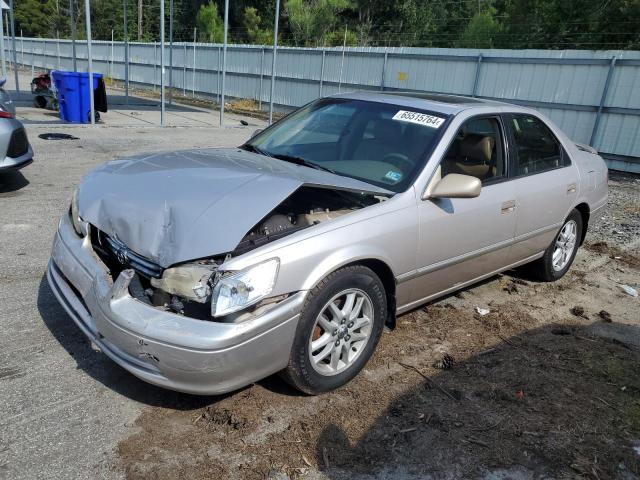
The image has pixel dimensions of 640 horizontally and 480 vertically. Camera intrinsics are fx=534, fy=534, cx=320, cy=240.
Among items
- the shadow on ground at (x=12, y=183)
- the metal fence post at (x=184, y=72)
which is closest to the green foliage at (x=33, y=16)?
the metal fence post at (x=184, y=72)

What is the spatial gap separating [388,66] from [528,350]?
14934 mm

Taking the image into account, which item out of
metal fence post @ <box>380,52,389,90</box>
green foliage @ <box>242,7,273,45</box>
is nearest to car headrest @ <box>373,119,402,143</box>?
metal fence post @ <box>380,52,389,90</box>

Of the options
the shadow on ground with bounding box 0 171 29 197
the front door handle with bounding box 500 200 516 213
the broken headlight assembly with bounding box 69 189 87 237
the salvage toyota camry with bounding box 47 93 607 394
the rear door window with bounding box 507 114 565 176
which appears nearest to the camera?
the salvage toyota camry with bounding box 47 93 607 394

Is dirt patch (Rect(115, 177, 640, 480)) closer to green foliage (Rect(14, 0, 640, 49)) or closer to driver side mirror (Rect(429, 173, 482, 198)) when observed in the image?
driver side mirror (Rect(429, 173, 482, 198))

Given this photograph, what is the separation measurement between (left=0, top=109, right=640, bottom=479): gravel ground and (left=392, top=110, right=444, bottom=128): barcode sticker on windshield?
1.49 meters

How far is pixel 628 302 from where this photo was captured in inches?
193

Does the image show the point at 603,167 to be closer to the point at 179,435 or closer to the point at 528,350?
the point at 528,350

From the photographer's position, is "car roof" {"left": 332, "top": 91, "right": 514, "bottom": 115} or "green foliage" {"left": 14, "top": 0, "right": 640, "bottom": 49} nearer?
"car roof" {"left": 332, "top": 91, "right": 514, "bottom": 115}

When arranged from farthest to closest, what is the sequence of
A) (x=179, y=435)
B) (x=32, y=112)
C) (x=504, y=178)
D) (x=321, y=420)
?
(x=32, y=112) < (x=504, y=178) < (x=321, y=420) < (x=179, y=435)

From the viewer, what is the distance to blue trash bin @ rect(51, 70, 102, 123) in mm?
12367

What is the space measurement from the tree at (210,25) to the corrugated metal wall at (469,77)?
1182cm

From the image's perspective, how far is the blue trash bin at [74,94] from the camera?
12367 mm

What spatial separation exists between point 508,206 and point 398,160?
1038 mm

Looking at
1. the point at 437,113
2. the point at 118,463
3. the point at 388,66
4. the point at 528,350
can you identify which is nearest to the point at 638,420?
the point at 528,350
